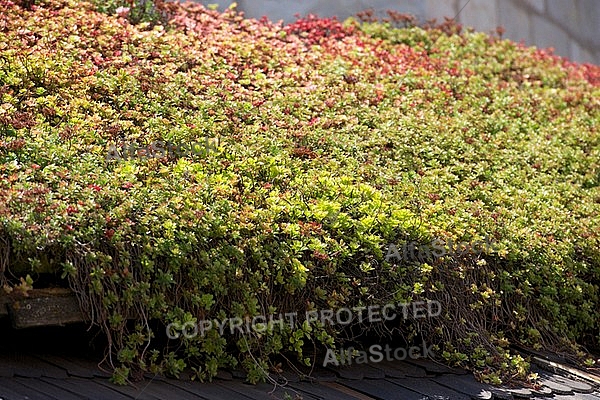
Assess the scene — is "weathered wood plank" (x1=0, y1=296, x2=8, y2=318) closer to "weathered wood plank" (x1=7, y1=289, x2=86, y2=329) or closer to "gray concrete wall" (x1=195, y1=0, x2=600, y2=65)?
"weathered wood plank" (x1=7, y1=289, x2=86, y2=329)

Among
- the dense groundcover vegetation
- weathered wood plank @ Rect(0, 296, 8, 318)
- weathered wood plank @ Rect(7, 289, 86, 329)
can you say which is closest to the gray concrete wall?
the dense groundcover vegetation

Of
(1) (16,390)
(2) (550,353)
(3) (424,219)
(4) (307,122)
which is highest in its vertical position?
(4) (307,122)

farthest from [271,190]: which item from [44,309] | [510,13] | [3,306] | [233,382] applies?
[510,13]

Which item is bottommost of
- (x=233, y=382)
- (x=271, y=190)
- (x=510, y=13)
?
(x=233, y=382)

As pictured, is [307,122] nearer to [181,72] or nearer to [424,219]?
[181,72]

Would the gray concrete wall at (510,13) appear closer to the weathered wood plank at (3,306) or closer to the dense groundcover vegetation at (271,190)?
the dense groundcover vegetation at (271,190)

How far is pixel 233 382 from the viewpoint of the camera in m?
4.21

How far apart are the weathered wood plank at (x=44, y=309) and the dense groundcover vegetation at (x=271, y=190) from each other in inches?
2.3

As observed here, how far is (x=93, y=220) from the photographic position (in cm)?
406

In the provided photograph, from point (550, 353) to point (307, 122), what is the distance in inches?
84.5

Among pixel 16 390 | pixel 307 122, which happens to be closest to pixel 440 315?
pixel 307 122

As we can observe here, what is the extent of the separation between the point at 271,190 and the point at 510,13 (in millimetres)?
6880

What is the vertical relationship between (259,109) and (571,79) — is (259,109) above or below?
A: below

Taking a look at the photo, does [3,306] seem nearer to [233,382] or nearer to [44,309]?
[44,309]
